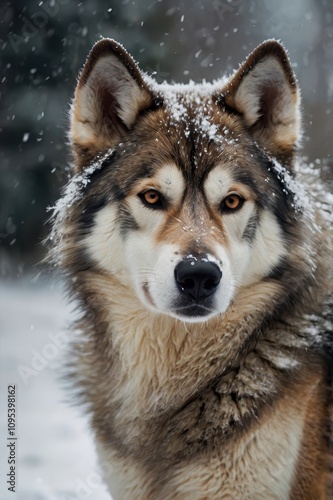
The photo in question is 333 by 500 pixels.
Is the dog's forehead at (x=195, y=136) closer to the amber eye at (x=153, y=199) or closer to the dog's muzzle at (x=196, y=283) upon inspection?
the amber eye at (x=153, y=199)

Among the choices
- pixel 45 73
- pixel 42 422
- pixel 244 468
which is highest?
pixel 45 73

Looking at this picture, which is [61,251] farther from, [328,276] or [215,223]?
[328,276]

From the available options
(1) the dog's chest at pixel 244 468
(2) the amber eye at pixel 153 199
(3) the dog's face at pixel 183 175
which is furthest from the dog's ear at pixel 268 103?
(1) the dog's chest at pixel 244 468

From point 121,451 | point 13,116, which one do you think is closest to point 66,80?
point 13,116

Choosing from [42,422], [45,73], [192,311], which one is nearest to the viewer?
[192,311]

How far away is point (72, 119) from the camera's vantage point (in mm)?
3311

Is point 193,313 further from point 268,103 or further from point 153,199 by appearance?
point 268,103

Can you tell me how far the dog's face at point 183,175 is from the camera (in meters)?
2.89

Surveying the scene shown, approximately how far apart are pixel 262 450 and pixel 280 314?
0.67m

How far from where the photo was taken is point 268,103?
3283 millimetres

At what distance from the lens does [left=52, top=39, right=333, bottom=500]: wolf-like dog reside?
287 centimetres

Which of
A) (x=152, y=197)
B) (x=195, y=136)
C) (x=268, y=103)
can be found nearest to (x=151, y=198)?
(x=152, y=197)

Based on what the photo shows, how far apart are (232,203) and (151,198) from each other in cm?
37

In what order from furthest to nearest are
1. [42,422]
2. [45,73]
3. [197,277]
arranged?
[45,73], [42,422], [197,277]
